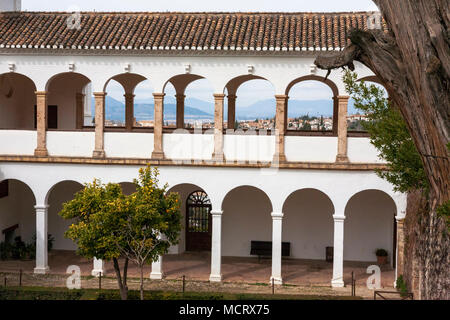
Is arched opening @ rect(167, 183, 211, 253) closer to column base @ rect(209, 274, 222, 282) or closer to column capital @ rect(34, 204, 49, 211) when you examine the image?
column base @ rect(209, 274, 222, 282)

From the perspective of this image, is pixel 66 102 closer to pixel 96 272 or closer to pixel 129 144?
pixel 129 144

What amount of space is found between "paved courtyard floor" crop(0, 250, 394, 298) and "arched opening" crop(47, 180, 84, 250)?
66 cm

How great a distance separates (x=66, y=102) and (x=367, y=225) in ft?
39.3

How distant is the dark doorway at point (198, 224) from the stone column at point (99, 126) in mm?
4546

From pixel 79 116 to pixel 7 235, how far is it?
5.15 m

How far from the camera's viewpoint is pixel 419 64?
7.26 meters

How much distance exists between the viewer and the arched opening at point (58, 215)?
74.0ft

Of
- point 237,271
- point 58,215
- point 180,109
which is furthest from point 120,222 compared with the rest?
point 180,109

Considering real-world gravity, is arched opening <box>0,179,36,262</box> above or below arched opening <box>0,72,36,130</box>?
below

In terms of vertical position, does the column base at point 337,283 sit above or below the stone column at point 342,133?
below

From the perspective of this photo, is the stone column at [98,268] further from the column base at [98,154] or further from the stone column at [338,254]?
the stone column at [338,254]

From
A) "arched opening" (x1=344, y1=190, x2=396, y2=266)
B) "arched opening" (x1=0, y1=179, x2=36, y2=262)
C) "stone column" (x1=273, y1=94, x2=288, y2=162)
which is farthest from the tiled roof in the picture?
"arched opening" (x1=344, y1=190, x2=396, y2=266)

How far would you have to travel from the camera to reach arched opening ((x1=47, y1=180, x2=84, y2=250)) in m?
22.6

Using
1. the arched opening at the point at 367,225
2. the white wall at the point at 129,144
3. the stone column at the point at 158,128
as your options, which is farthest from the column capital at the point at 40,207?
the arched opening at the point at 367,225
